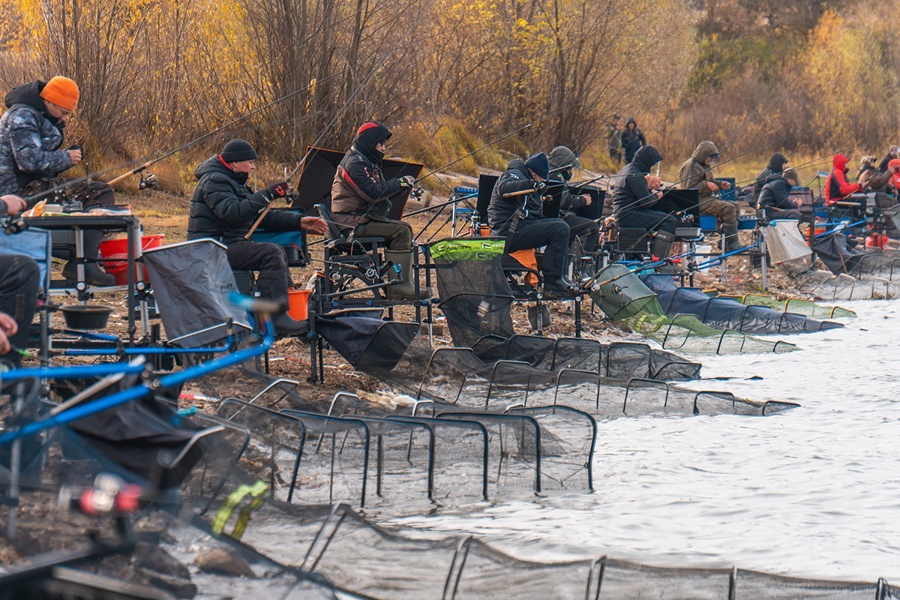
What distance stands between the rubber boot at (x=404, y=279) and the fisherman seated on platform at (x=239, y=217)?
1.06 m

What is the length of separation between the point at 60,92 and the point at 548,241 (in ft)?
14.1

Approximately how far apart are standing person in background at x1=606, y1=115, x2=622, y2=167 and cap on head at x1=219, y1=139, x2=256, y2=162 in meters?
16.8

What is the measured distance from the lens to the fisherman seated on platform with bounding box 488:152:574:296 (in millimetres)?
9914

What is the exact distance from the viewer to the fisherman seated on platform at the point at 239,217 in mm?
7402

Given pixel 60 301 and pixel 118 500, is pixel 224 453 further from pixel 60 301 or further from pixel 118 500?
pixel 60 301

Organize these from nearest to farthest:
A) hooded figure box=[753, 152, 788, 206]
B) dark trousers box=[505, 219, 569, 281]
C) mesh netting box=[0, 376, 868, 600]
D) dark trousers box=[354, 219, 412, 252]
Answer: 1. mesh netting box=[0, 376, 868, 600]
2. dark trousers box=[354, 219, 412, 252]
3. dark trousers box=[505, 219, 569, 281]
4. hooded figure box=[753, 152, 788, 206]

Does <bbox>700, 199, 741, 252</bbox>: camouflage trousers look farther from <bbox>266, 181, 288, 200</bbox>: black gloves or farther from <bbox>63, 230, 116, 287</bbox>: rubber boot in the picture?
<bbox>63, 230, 116, 287</bbox>: rubber boot

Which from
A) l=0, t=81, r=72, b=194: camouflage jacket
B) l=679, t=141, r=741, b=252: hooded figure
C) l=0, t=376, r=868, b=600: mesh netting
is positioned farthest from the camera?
l=679, t=141, r=741, b=252: hooded figure

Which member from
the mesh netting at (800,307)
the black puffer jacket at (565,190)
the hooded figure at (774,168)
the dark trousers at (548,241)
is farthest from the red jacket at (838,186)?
the dark trousers at (548,241)

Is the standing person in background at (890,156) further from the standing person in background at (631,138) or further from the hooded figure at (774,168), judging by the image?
the standing person in background at (631,138)

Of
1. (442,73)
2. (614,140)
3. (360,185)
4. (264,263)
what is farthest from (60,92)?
(614,140)

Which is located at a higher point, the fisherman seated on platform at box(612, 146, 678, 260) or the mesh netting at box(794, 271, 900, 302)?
the fisherman seated on platform at box(612, 146, 678, 260)

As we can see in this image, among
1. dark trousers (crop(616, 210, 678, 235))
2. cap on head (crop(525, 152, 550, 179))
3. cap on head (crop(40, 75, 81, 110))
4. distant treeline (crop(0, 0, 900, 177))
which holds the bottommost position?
dark trousers (crop(616, 210, 678, 235))

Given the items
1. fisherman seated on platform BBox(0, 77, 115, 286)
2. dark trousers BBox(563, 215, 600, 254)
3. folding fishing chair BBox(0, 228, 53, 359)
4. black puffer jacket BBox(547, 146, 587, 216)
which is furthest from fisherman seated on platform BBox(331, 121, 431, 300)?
folding fishing chair BBox(0, 228, 53, 359)
